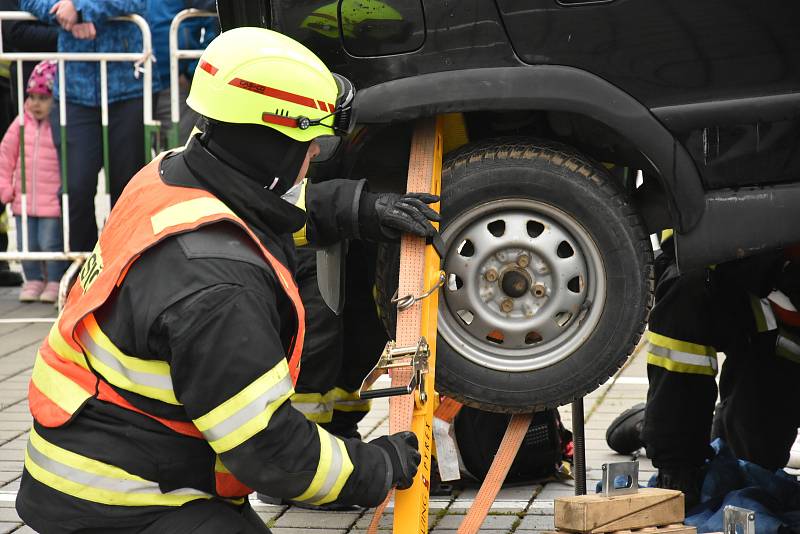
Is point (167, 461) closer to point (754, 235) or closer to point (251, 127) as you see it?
point (251, 127)

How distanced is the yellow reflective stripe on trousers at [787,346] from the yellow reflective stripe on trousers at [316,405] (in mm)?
1574

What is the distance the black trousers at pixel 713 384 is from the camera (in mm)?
4234

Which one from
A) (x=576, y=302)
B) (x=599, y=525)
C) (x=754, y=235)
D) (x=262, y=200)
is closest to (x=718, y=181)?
(x=754, y=235)

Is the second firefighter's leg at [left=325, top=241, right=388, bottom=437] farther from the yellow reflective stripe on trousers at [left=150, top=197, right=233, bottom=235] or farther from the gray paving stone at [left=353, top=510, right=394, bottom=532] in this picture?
the yellow reflective stripe on trousers at [left=150, top=197, right=233, bottom=235]

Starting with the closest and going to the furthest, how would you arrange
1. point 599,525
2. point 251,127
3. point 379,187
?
point 251,127 < point 599,525 < point 379,187

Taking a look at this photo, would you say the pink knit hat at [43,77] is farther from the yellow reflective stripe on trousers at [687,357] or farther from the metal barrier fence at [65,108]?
the yellow reflective stripe on trousers at [687,357]

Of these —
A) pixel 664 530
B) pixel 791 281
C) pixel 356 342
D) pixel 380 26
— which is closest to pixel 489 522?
pixel 356 342

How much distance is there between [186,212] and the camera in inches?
107

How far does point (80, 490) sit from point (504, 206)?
132 cm

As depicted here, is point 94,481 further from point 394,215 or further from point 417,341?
point 394,215

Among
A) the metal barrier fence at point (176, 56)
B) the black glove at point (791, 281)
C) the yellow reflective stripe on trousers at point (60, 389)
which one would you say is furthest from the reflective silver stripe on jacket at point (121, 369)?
the metal barrier fence at point (176, 56)

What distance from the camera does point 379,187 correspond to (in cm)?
378

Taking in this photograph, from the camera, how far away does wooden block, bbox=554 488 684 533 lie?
10.7 ft

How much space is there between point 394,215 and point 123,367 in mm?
848
